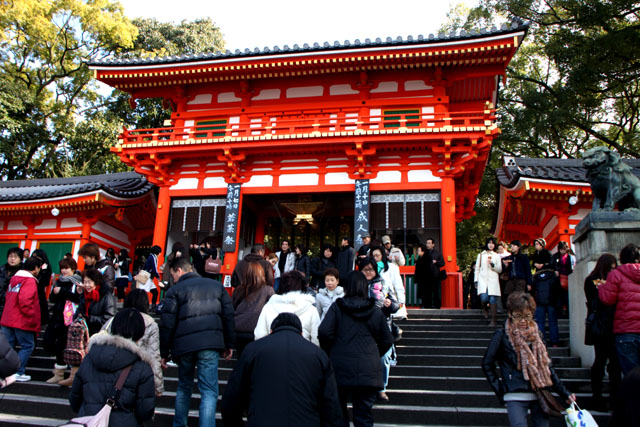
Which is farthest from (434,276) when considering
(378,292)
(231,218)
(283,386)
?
(283,386)

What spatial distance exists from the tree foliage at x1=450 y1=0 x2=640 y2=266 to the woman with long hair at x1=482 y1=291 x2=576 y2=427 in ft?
45.6

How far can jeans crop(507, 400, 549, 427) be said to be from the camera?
3.86 m

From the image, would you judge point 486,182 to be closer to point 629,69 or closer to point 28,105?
point 629,69

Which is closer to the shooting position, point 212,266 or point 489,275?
point 489,275

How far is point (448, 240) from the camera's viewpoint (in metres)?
12.2

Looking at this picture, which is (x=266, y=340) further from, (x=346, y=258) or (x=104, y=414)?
(x=346, y=258)

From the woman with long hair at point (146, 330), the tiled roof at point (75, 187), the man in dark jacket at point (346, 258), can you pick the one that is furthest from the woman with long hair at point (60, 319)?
the tiled roof at point (75, 187)

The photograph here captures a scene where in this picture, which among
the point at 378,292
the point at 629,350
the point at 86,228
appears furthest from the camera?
the point at 86,228

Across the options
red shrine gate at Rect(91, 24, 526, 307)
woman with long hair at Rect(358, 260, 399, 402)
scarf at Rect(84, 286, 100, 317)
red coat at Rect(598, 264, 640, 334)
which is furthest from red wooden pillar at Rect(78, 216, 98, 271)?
red coat at Rect(598, 264, 640, 334)

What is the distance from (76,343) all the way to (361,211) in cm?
817

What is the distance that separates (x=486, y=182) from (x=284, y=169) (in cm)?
1169

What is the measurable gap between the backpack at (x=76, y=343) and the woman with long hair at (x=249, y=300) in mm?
2117

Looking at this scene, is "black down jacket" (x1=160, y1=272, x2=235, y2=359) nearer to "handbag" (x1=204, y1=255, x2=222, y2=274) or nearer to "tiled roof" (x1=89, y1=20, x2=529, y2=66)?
"handbag" (x1=204, y1=255, x2=222, y2=274)

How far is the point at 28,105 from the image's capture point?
23.3 metres
